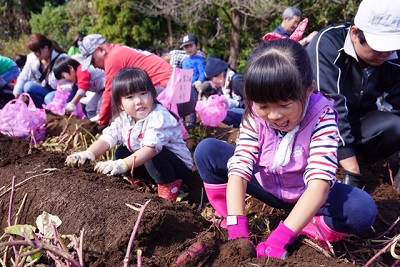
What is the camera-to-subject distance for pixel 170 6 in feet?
35.2

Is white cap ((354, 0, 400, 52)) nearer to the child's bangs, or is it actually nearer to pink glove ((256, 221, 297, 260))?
the child's bangs

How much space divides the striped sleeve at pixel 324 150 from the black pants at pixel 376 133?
116 cm

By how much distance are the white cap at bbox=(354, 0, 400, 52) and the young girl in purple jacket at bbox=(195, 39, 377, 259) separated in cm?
57

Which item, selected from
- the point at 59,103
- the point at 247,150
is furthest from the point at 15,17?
the point at 247,150

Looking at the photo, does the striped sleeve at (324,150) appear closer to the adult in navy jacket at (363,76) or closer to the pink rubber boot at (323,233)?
the pink rubber boot at (323,233)

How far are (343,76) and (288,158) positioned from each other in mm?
1045

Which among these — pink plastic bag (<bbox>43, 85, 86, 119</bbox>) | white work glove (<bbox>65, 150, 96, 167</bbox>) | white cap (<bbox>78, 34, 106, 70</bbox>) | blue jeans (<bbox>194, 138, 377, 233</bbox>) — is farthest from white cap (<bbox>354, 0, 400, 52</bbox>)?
pink plastic bag (<bbox>43, 85, 86, 119</bbox>)

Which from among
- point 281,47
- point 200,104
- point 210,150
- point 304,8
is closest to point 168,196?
point 210,150

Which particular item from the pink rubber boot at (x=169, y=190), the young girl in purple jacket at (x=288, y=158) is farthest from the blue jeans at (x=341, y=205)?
the pink rubber boot at (x=169, y=190)

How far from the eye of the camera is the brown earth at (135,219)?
1516mm

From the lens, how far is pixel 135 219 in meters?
1.66

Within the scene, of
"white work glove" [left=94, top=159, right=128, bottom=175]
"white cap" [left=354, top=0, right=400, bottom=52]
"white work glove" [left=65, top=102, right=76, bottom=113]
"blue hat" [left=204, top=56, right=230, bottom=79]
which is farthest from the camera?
"blue hat" [left=204, top=56, right=230, bottom=79]

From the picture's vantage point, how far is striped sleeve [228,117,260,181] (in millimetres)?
1818

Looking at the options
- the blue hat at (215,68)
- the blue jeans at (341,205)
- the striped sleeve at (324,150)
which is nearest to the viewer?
the striped sleeve at (324,150)
